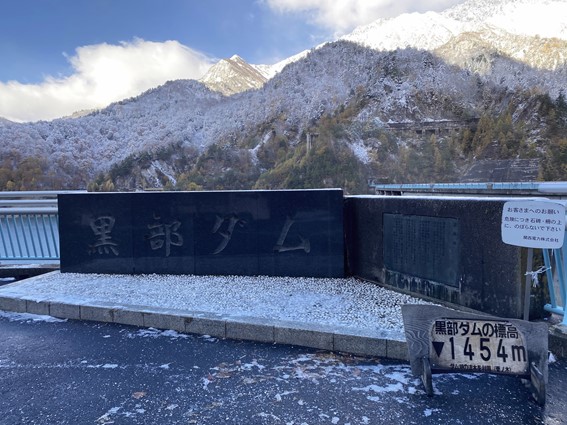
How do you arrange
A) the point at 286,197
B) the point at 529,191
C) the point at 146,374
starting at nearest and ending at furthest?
the point at 146,374, the point at 286,197, the point at 529,191

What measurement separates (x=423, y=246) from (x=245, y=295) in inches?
103

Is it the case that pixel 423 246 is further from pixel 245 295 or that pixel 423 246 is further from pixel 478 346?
pixel 245 295

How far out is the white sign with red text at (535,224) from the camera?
3055mm

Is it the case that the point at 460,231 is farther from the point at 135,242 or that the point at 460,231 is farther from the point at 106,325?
the point at 135,242

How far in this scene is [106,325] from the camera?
4.88m

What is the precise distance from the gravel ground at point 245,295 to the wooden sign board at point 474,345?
1.00 metres

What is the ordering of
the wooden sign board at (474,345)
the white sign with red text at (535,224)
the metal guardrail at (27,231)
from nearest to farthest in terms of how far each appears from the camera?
the wooden sign board at (474,345), the white sign with red text at (535,224), the metal guardrail at (27,231)

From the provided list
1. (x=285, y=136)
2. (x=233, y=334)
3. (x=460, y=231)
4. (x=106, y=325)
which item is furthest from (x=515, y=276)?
(x=285, y=136)

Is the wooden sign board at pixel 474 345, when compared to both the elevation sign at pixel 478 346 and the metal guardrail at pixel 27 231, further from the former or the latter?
the metal guardrail at pixel 27 231

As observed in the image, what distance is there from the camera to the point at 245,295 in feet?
A: 18.3

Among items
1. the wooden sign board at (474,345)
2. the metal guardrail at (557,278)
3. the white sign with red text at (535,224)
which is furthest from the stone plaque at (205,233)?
the wooden sign board at (474,345)

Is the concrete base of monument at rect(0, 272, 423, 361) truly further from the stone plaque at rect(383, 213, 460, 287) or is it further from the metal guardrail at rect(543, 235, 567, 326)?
the metal guardrail at rect(543, 235, 567, 326)

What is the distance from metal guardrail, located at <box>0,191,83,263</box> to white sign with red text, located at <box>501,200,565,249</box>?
7967 millimetres

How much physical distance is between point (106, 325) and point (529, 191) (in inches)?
350
